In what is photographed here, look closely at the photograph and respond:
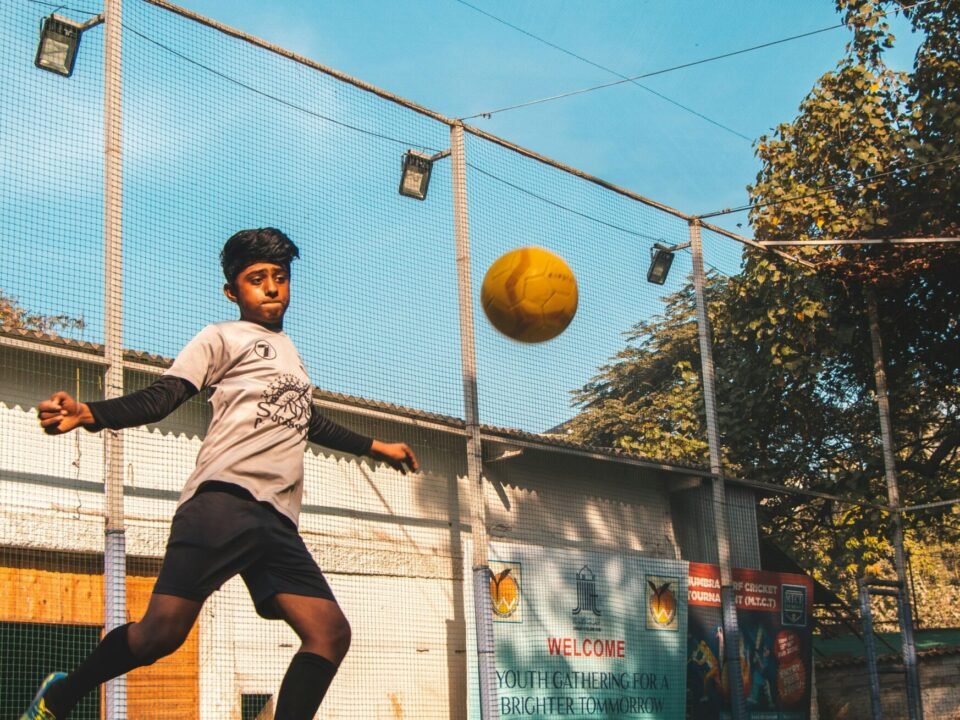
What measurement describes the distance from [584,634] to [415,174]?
3.39m

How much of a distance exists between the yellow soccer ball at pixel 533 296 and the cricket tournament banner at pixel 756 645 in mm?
3443

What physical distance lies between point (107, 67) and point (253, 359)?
311cm

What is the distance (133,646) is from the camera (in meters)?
3.33

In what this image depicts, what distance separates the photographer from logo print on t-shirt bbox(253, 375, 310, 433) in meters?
3.67

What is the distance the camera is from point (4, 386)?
250 inches

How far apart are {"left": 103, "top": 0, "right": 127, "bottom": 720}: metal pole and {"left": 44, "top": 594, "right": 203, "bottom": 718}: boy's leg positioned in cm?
205

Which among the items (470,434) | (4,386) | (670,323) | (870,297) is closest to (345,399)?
(470,434)

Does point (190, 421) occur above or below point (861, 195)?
below

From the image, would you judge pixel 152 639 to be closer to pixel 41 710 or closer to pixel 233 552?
pixel 233 552

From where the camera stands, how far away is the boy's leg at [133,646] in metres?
3.32

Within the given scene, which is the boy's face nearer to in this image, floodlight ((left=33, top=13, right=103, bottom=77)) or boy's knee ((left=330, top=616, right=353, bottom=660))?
boy's knee ((left=330, top=616, right=353, bottom=660))

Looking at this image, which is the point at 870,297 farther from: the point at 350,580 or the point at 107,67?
the point at 107,67

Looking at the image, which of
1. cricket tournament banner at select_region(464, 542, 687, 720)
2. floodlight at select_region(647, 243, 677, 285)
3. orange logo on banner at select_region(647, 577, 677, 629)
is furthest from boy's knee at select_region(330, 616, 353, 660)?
floodlight at select_region(647, 243, 677, 285)

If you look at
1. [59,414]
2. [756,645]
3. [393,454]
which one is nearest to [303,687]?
[393,454]
